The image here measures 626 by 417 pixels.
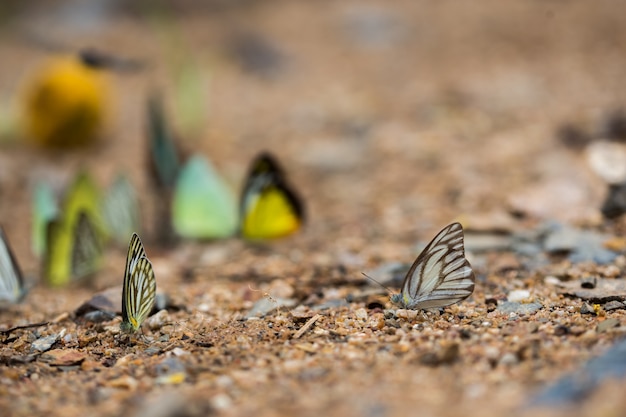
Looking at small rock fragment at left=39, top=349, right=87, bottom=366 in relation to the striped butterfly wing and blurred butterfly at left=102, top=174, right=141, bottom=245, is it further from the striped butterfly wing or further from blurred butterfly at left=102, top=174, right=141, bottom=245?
blurred butterfly at left=102, top=174, right=141, bottom=245

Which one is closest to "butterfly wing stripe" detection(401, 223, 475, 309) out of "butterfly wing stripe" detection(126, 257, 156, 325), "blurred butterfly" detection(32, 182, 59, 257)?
"butterfly wing stripe" detection(126, 257, 156, 325)

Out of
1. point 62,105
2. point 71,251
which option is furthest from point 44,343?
point 62,105

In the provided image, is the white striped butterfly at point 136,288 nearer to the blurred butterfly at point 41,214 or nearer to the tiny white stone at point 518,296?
the tiny white stone at point 518,296

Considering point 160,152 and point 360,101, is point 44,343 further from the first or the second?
point 360,101

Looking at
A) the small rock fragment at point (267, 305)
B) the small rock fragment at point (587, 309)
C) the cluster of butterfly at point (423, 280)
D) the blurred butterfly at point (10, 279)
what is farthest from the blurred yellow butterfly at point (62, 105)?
the small rock fragment at point (587, 309)

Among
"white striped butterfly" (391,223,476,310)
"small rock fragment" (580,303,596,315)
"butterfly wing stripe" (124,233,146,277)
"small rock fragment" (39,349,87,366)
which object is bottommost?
"small rock fragment" (580,303,596,315)

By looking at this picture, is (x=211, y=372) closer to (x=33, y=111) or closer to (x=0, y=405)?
(x=0, y=405)
